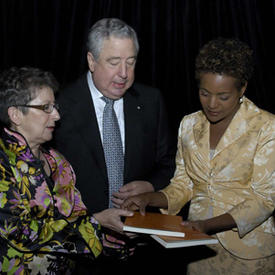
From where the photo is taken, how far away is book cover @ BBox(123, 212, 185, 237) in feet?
5.71

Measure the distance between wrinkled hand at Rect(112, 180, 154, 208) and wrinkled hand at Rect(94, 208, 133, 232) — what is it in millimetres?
118

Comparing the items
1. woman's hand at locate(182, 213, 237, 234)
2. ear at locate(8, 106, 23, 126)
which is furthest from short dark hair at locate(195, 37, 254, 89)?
ear at locate(8, 106, 23, 126)

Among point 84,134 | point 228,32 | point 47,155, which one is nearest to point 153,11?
point 228,32

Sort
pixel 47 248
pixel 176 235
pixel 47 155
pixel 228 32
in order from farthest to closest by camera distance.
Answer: pixel 228 32
pixel 47 155
pixel 47 248
pixel 176 235

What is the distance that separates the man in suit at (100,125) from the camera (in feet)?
7.58

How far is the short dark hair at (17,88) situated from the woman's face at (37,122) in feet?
0.08

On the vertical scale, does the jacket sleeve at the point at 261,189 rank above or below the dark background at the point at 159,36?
below

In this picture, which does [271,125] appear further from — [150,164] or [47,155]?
[47,155]

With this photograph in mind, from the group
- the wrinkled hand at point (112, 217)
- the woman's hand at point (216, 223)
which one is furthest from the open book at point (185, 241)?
the wrinkled hand at point (112, 217)

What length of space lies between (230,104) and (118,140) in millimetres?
719

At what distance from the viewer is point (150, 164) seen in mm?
2557

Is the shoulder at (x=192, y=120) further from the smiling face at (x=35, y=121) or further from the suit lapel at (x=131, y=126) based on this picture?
the smiling face at (x=35, y=121)

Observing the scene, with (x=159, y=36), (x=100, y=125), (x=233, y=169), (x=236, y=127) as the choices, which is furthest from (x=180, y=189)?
(x=159, y=36)

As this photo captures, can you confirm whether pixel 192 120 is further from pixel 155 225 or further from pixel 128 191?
pixel 155 225
